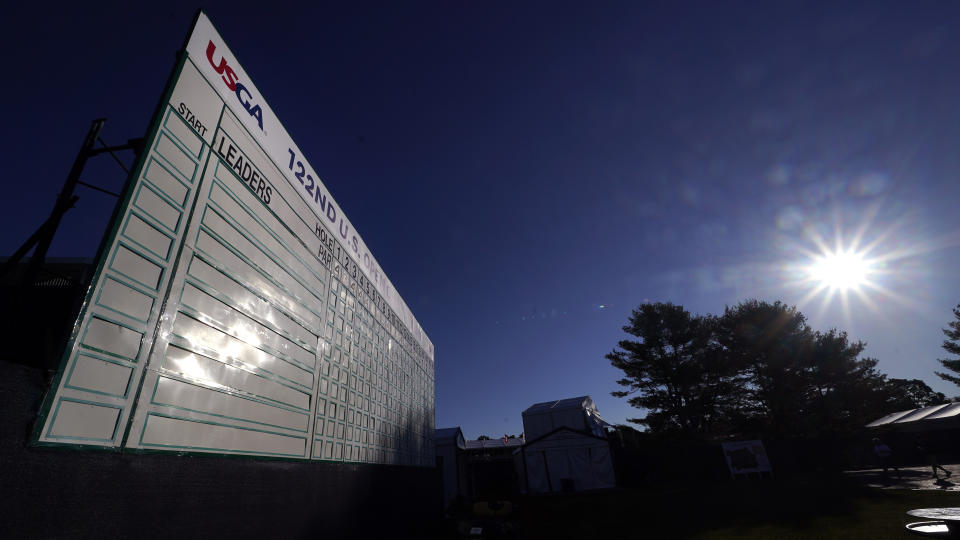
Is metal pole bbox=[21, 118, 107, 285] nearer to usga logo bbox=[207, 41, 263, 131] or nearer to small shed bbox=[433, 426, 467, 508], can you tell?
usga logo bbox=[207, 41, 263, 131]

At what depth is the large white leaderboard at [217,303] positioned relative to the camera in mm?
3145

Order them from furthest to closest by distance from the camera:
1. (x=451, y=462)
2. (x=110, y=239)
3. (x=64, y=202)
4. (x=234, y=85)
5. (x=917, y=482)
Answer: (x=451, y=462) < (x=917, y=482) < (x=234, y=85) < (x=64, y=202) < (x=110, y=239)

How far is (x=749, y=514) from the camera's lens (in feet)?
34.7

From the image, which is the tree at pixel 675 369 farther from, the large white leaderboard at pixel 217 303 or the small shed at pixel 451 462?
the large white leaderboard at pixel 217 303

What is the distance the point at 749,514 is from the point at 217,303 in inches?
532

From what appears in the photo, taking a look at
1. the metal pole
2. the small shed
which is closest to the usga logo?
the metal pole

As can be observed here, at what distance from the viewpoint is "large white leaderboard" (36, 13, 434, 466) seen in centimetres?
314

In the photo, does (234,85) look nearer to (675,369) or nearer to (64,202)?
(64,202)

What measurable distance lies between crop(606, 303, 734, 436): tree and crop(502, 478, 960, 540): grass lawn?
33.2 feet


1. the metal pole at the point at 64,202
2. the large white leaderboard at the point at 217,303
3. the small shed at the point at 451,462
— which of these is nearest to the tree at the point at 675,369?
the small shed at the point at 451,462

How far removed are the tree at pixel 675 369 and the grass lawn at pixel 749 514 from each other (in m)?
10.1

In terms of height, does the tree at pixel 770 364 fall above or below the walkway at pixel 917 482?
above

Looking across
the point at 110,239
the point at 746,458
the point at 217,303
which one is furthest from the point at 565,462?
the point at 110,239

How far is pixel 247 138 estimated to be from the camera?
545cm
